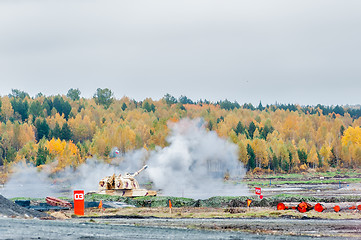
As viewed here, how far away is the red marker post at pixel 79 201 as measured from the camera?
139ft

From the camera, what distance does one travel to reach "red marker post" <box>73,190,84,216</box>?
4222cm

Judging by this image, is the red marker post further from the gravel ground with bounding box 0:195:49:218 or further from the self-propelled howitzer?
the self-propelled howitzer

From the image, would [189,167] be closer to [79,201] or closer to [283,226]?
[79,201]

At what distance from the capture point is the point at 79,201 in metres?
43.3

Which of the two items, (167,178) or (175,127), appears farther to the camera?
(175,127)

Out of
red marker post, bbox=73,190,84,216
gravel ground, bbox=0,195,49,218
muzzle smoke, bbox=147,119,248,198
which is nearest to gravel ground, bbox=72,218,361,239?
red marker post, bbox=73,190,84,216

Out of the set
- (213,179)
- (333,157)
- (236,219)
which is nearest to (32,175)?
(213,179)

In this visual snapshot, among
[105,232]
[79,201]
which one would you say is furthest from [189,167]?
[105,232]

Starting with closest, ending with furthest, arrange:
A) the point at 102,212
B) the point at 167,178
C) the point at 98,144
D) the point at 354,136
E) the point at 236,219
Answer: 1. the point at 236,219
2. the point at 102,212
3. the point at 167,178
4. the point at 98,144
5. the point at 354,136

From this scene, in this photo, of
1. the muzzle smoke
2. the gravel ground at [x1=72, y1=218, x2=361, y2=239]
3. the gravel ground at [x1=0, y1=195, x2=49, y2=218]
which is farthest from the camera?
the muzzle smoke

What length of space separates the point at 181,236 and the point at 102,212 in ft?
65.8

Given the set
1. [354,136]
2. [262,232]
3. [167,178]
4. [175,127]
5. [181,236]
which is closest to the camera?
[181,236]

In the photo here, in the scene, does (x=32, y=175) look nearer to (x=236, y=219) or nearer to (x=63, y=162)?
(x=63, y=162)

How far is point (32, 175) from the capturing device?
141 m
